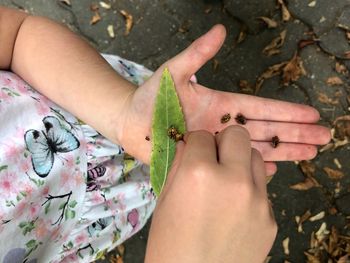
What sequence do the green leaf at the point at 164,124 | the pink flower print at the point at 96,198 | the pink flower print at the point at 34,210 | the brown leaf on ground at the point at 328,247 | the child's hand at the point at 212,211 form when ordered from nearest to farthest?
the child's hand at the point at 212,211
the green leaf at the point at 164,124
the pink flower print at the point at 34,210
the pink flower print at the point at 96,198
the brown leaf on ground at the point at 328,247

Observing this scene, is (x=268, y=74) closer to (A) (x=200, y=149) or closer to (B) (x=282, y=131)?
(B) (x=282, y=131)

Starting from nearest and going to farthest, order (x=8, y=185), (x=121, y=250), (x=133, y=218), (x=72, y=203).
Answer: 1. (x=8, y=185)
2. (x=72, y=203)
3. (x=133, y=218)
4. (x=121, y=250)

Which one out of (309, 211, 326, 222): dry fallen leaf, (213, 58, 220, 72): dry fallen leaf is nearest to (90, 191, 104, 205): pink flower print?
(213, 58, 220, 72): dry fallen leaf

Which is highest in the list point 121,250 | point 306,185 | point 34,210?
point 34,210

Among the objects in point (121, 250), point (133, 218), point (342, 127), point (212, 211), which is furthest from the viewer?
point (121, 250)

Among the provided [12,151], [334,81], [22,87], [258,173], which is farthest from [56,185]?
[334,81]

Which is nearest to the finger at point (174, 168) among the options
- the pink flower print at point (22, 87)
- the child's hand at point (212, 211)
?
the child's hand at point (212, 211)

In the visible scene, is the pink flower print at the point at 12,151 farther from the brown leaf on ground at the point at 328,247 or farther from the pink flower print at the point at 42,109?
the brown leaf on ground at the point at 328,247

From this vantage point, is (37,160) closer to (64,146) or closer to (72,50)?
(64,146)
